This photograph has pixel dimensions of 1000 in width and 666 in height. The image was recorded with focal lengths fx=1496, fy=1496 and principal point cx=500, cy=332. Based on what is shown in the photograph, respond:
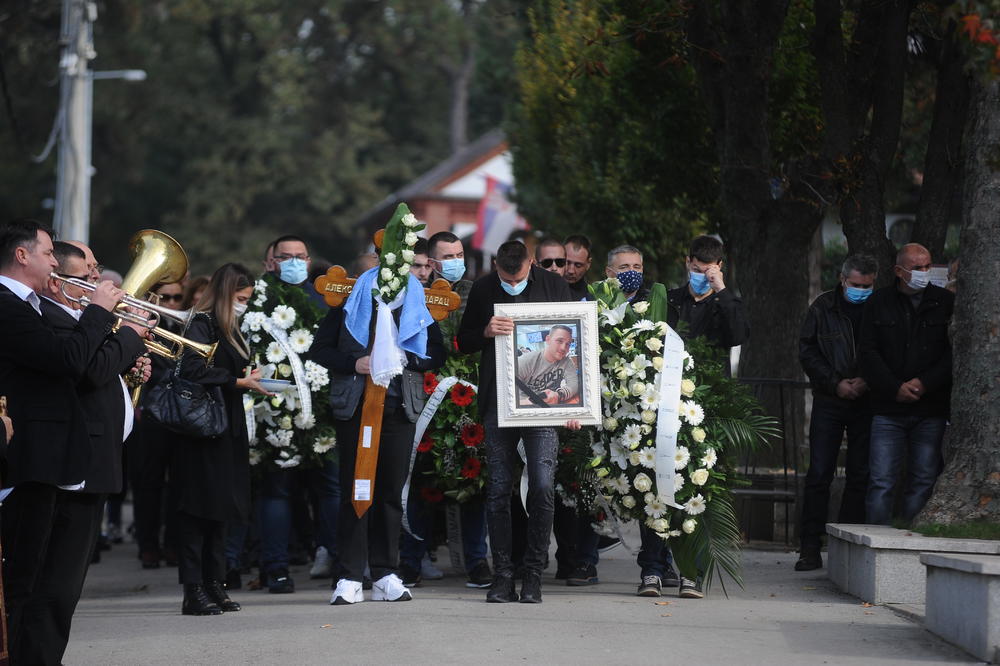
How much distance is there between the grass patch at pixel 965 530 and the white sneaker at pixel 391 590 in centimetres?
325

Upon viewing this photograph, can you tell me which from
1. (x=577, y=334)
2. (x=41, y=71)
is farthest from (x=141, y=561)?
(x=41, y=71)

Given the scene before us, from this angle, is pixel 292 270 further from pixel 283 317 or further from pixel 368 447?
pixel 368 447

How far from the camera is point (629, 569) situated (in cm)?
1138

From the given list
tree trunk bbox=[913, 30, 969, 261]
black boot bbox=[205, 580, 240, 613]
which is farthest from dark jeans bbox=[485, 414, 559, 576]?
tree trunk bbox=[913, 30, 969, 261]

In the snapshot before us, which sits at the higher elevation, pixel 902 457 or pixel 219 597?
pixel 902 457

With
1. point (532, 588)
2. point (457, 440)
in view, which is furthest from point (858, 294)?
point (532, 588)

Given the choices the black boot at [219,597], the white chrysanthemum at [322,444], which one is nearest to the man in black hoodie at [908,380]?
the white chrysanthemum at [322,444]

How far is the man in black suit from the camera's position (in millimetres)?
6863

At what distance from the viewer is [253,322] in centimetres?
1077

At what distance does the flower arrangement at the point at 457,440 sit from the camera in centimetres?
1024

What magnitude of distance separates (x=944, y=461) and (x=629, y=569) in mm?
2555

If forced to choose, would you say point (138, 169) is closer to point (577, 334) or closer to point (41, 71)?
point (41, 71)

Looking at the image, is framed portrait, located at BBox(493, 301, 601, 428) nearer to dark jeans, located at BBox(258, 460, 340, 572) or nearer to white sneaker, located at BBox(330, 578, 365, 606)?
white sneaker, located at BBox(330, 578, 365, 606)

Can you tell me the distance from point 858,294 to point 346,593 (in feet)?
14.5
